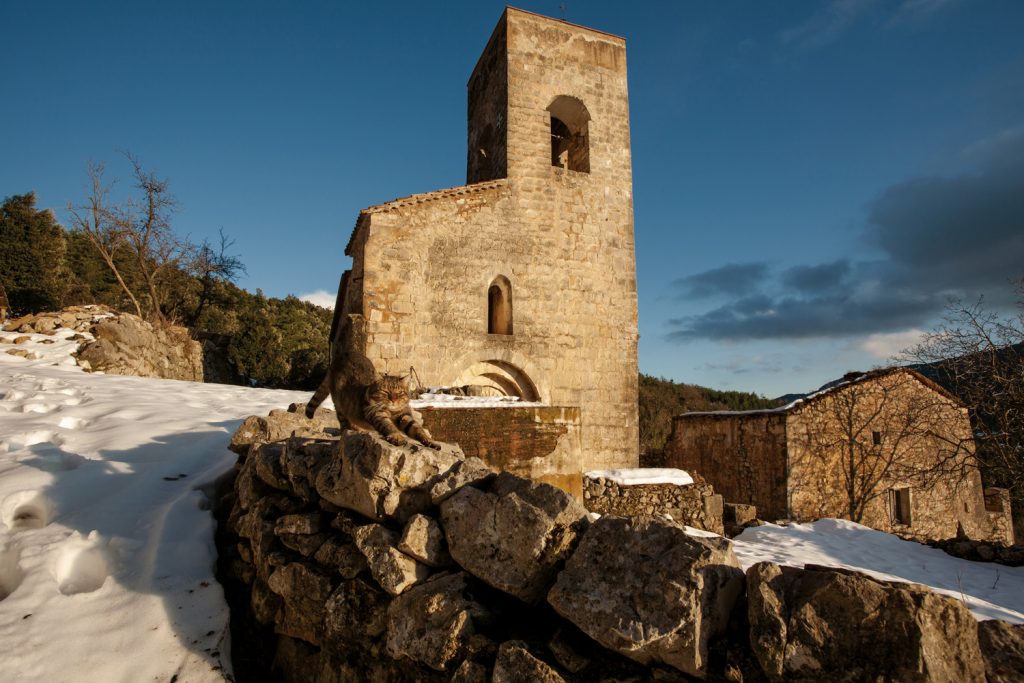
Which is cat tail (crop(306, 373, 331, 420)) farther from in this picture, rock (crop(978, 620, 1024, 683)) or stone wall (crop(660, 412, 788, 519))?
stone wall (crop(660, 412, 788, 519))

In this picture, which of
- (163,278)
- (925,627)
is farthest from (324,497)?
(163,278)

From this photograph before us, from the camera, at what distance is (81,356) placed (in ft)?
43.6

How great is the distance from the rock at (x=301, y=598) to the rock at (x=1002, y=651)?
2.88 meters

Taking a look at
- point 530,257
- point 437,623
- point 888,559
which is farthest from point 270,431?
point 888,559

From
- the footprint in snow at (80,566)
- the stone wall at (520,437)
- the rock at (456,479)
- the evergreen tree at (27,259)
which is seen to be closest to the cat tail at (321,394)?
the stone wall at (520,437)

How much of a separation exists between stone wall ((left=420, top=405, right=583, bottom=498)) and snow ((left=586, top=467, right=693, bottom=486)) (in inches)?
78.0

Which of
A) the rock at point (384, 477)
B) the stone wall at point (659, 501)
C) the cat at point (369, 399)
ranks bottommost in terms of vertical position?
the stone wall at point (659, 501)

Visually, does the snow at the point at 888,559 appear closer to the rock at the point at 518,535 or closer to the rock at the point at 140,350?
the rock at the point at 518,535

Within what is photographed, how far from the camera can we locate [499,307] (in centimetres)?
1181

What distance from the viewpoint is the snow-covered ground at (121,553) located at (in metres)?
3.15

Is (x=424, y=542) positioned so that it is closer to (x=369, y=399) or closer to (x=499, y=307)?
(x=369, y=399)

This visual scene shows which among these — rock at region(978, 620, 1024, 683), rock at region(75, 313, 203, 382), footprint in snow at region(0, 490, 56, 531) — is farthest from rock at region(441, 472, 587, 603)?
rock at region(75, 313, 203, 382)

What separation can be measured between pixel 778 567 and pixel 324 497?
244 centimetres

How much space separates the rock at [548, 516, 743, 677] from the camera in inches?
77.2
